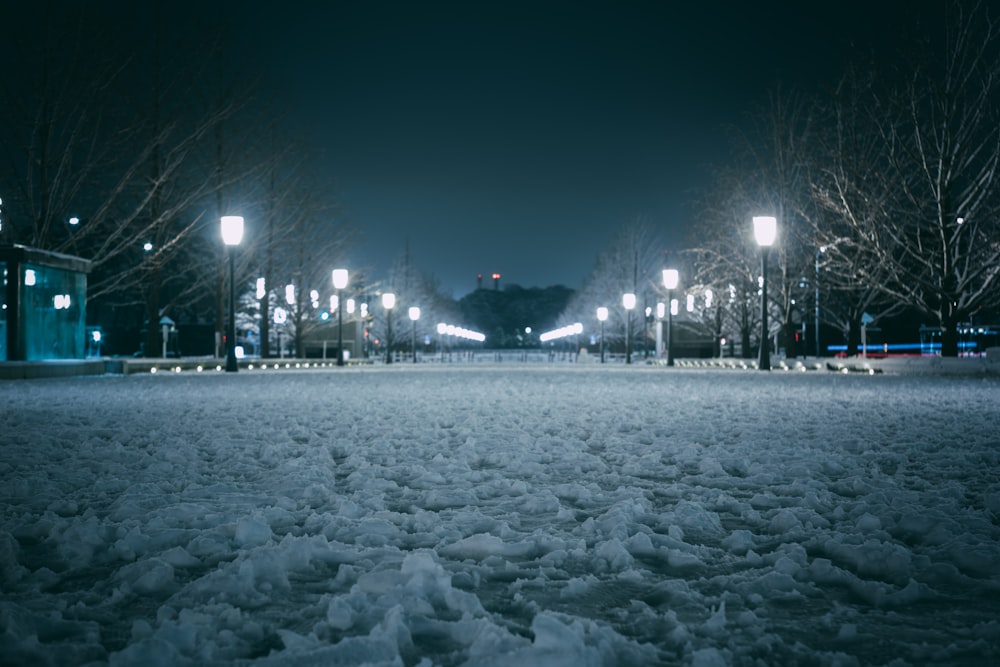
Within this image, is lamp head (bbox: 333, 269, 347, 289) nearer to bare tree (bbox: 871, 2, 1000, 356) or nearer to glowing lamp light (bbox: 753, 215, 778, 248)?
glowing lamp light (bbox: 753, 215, 778, 248)

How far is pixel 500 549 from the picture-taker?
3.14 m

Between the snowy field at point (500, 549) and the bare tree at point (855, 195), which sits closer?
the snowy field at point (500, 549)

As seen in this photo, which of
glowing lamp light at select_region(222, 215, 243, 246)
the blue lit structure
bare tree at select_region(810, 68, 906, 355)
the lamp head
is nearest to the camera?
the blue lit structure

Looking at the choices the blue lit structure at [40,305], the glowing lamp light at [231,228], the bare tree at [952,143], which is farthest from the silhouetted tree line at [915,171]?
the blue lit structure at [40,305]

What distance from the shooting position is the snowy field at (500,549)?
2184 millimetres

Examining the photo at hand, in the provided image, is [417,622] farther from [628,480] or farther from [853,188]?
[853,188]

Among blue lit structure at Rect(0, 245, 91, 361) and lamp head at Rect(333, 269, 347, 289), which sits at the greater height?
lamp head at Rect(333, 269, 347, 289)

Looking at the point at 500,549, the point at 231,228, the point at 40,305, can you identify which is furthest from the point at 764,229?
the point at 500,549

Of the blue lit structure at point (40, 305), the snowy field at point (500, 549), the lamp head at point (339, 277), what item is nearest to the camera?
the snowy field at point (500, 549)

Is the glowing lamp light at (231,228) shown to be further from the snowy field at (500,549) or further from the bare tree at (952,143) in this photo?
the bare tree at (952,143)

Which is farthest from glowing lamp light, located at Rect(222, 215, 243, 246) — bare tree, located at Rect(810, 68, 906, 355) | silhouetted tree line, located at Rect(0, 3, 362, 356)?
bare tree, located at Rect(810, 68, 906, 355)

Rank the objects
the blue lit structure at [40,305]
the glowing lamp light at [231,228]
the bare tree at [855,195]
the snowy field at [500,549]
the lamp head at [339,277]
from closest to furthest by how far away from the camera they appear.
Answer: the snowy field at [500,549] < the blue lit structure at [40,305] < the glowing lamp light at [231,228] < the bare tree at [855,195] < the lamp head at [339,277]

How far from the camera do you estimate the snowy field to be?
2.18m

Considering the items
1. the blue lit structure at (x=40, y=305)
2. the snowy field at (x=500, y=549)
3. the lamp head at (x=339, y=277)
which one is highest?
the lamp head at (x=339, y=277)
